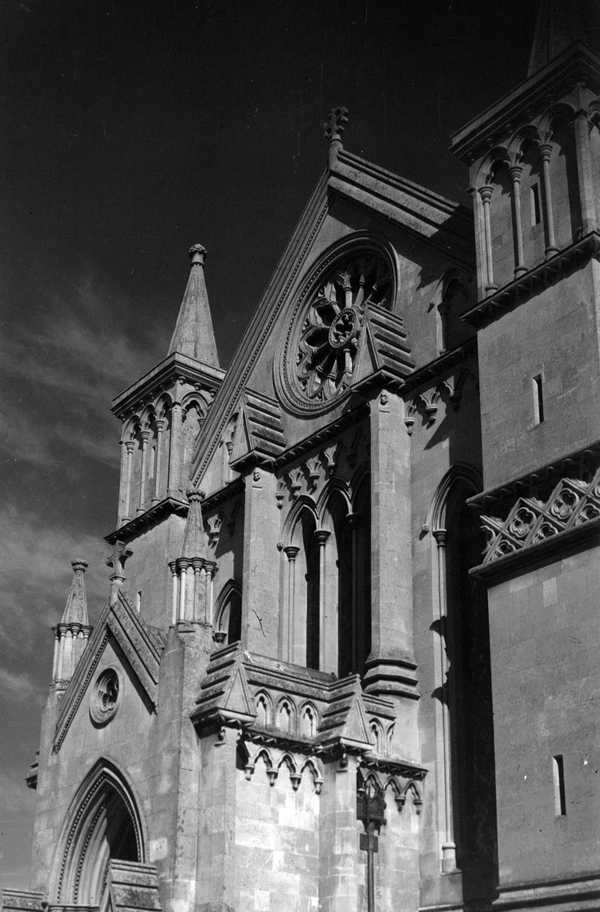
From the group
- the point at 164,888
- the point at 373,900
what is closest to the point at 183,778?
the point at 164,888

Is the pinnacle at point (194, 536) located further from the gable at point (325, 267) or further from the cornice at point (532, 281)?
the cornice at point (532, 281)

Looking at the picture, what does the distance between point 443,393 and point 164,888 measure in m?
11.7

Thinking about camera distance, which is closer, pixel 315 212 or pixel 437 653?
pixel 437 653

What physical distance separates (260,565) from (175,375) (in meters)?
8.56

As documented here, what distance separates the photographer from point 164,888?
23.5 metres

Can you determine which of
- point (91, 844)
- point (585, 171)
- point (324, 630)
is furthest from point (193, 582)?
point (585, 171)

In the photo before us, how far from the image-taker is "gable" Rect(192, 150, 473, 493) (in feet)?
99.3

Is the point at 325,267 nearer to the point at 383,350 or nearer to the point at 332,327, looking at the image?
the point at 332,327

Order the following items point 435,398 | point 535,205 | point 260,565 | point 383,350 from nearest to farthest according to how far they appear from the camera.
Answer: point 535,205 → point 435,398 → point 383,350 → point 260,565

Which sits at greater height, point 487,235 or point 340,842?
point 487,235

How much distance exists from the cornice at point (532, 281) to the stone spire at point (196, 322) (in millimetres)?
14652

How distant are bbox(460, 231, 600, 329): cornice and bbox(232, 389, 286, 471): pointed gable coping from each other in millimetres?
8033

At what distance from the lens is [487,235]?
89.1ft

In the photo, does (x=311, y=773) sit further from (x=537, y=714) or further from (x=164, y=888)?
(x=537, y=714)
